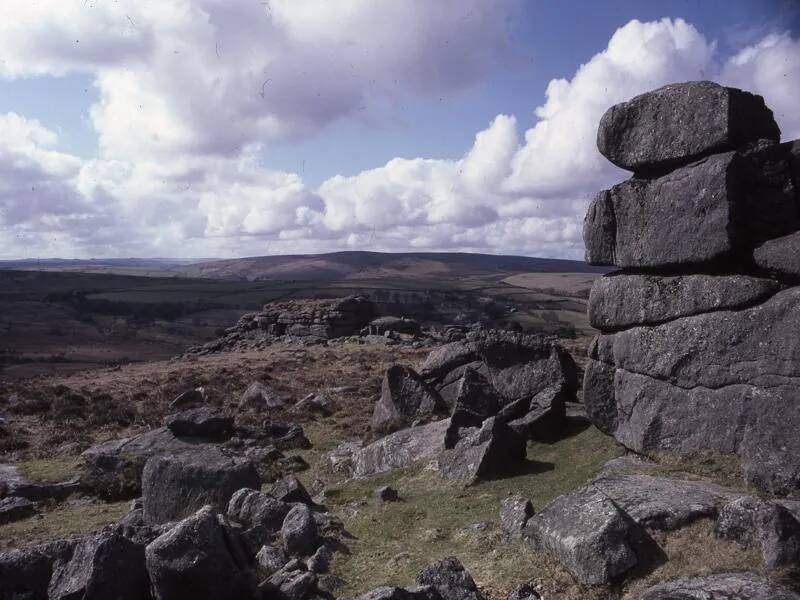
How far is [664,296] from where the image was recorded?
13.8m

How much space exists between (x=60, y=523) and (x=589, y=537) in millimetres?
11543

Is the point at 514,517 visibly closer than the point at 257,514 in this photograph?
Yes

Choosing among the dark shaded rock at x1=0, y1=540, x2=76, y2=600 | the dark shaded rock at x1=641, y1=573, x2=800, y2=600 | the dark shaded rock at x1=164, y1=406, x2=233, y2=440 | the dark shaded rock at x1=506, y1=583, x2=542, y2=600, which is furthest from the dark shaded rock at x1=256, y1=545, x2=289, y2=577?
the dark shaded rock at x1=164, y1=406, x2=233, y2=440

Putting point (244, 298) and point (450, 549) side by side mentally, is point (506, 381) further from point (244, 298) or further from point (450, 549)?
point (244, 298)

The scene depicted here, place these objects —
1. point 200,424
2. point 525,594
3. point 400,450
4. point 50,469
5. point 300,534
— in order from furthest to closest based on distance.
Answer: point 200,424 < point 50,469 < point 400,450 < point 300,534 < point 525,594

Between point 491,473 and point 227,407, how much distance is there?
17.4m

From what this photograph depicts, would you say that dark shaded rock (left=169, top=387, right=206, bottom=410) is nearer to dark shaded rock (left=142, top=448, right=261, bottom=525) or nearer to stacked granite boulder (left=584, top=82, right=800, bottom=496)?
dark shaded rock (left=142, top=448, right=261, bottom=525)

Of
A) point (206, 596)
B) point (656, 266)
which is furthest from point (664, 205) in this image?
point (206, 596)

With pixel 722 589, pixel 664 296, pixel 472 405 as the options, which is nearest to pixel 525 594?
pixel 722 589

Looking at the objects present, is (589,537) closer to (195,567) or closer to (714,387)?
(714,387)

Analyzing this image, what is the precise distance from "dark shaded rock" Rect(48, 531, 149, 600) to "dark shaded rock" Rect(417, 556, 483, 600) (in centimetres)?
381

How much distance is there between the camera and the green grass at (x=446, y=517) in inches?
412

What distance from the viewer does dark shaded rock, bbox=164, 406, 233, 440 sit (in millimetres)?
20750

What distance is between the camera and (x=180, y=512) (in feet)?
44.1
